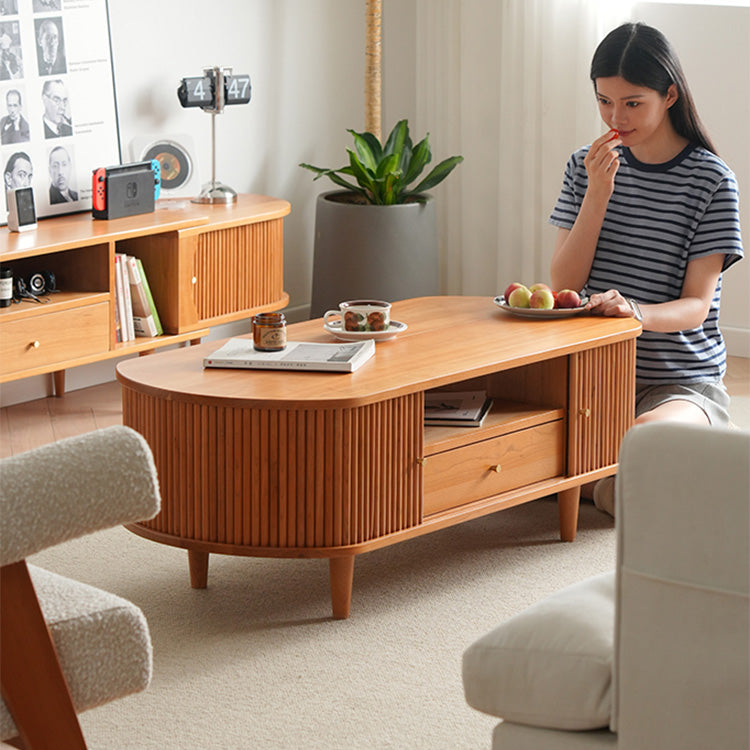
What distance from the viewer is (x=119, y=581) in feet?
8.20

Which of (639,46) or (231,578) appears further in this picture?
(639,46)

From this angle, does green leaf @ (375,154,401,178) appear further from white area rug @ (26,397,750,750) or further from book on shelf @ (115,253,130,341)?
white area rug @ (26,397,750,750)

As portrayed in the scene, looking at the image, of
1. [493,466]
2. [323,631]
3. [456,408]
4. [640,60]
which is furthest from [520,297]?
[323,631]

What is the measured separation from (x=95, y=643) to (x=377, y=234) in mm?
2937

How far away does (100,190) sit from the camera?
3.66 metres

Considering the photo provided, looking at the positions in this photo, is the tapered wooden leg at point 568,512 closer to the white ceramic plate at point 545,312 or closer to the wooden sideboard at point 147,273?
the white ceramic plate at point 545,312

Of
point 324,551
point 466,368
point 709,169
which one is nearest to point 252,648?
point 324,551

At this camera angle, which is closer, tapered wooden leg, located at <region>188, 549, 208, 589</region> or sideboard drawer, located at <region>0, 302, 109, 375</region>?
tapered wooden leg, located at <region>188, 549, 208, 589</region>

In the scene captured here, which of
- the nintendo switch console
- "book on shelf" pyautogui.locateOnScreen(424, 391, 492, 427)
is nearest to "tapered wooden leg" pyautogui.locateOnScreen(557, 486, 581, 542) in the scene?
"book on shelf" pyautogui.locateOnScreen(424, 391, 492, 427)

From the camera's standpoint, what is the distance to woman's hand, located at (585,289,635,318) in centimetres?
273

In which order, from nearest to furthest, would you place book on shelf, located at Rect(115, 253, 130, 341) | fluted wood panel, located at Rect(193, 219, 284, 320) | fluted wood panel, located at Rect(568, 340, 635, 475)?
fluted wood panel, located at Rect(568, 340, 635, 475), book on shelf, located at Rect(115, 253, 130, 341), fluted wood panel, located at Rect(193, 219, 284, 320)

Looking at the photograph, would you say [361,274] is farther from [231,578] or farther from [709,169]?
[231,578]

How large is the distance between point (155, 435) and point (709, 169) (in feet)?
4.77

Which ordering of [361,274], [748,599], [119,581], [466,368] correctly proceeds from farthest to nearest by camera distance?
[361,274] → [119,581] → [466,368] → [748,599]
